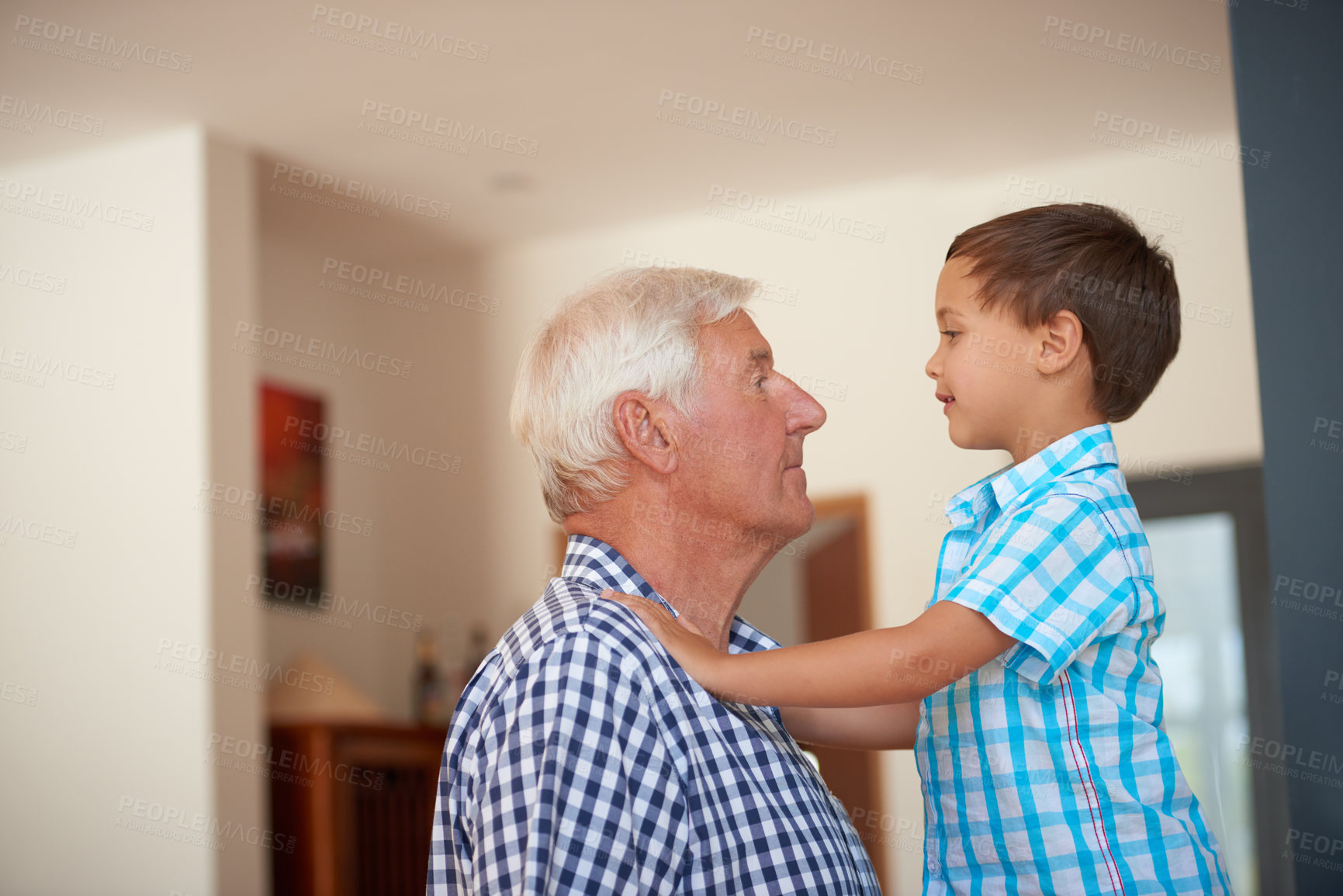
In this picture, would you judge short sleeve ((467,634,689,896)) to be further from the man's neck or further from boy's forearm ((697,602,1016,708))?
the man's neck

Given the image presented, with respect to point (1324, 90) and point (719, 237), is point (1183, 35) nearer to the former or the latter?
point (719, 237)

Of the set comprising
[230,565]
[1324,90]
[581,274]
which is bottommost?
[230,565]

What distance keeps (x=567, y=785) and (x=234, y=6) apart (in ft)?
9.26

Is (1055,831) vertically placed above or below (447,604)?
below

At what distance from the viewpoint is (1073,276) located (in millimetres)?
1425

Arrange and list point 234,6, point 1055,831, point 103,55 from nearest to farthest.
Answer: point 1055,831 < point 234,6 < point 103,55

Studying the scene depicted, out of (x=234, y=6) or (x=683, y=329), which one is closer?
(x=683, y=329)

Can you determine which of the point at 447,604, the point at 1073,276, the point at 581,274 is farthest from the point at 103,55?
the point at 1073,276
